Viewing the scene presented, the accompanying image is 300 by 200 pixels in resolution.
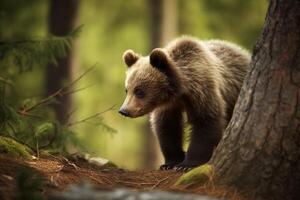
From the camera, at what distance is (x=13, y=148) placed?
6.20 m

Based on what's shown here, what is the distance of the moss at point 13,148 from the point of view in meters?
6.10

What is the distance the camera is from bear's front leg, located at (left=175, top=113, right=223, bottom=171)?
707 cm

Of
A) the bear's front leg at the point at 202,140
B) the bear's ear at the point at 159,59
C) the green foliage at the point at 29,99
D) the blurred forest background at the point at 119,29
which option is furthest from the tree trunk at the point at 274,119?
the blurred forest background at the point at 119,29

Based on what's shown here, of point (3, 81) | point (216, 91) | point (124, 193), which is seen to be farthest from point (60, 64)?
point (124, 193)

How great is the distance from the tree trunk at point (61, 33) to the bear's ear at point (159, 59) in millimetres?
4568

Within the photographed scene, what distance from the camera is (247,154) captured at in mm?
5441

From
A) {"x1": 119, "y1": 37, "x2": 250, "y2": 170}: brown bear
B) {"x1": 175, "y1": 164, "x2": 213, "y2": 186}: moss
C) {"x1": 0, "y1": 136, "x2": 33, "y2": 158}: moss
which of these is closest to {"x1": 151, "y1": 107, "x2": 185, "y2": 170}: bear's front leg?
{"x1": 119, "y1": 37, "x2": 250, "y2": 170}: brown bear

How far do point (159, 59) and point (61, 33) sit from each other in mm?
4844

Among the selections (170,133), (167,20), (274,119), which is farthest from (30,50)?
(167,20)

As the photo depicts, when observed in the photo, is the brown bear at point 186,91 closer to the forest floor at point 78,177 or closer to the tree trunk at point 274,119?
the forest floor at point 78,177

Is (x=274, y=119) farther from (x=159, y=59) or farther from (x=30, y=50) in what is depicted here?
(x=30, y=50)

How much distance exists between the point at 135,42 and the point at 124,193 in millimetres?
15561

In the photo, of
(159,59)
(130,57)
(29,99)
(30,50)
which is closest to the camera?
(159,59)

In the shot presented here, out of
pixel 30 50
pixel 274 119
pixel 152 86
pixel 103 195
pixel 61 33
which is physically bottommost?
pixel 103 195
